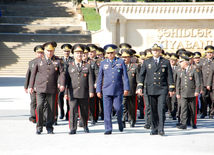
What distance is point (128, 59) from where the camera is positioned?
38.0 feet

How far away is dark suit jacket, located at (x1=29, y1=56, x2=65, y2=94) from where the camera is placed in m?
9.74

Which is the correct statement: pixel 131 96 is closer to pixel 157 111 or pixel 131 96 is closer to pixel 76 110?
pixel 157 111

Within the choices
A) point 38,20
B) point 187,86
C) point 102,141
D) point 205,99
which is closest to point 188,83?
point 187,86

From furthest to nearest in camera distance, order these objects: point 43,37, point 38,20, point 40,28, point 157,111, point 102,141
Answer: point 38,20
point 40,28
point 43,37
point 157,111
point 102,141

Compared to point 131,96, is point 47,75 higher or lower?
higher

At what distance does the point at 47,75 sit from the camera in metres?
9.84

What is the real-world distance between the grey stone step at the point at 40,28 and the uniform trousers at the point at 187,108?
30265mm

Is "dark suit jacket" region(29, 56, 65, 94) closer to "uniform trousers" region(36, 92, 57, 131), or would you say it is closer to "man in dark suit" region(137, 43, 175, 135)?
"uniform trousers" region(36, 92, 57, 131)

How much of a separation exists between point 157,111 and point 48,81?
2.65 metres

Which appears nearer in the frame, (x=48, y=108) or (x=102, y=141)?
(x=102, y=141)

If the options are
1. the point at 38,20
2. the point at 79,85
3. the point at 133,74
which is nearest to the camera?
the point at 79,85

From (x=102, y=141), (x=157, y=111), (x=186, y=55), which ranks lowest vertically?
(x=102, y=141)

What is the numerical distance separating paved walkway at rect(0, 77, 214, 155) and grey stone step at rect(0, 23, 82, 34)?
96.9ft

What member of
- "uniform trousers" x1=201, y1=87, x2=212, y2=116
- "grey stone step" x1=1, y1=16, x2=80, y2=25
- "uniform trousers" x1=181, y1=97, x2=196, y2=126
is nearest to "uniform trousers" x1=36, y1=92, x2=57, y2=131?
"uniform trousers" x1=181, y1=97, x2=196, y2=126
